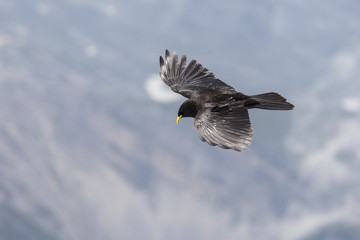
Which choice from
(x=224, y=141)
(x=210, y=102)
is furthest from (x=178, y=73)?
(x=224, y=141)

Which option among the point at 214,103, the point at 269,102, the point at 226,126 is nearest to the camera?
the point at 226,126

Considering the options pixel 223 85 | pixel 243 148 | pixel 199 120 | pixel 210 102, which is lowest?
pixel 243 148

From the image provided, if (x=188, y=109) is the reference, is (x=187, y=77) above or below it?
above

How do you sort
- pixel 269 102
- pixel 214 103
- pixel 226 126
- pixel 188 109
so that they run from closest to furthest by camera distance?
pixel 226 126, pixel 269 102, pixel 214 103, pixel 188 109

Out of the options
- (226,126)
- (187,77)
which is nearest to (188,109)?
(226,126)

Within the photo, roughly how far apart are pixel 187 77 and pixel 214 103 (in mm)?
4001

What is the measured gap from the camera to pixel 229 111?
19.2 meters

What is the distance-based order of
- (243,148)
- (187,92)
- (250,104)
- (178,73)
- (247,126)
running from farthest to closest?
(178,73)
(187,92)
(250,104)
(247,126)
(243,148)

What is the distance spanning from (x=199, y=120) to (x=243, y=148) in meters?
2.71

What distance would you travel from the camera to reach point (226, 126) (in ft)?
60.6

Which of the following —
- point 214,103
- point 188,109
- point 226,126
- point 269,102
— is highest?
point 269,102

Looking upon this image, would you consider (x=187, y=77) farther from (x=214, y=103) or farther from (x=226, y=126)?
(x=226, y=126)

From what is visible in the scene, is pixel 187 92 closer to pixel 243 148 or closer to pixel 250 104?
pixel 250 104

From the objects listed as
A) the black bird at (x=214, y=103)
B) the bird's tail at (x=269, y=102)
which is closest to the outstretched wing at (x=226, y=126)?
the black bird at (x=214, y=103)
